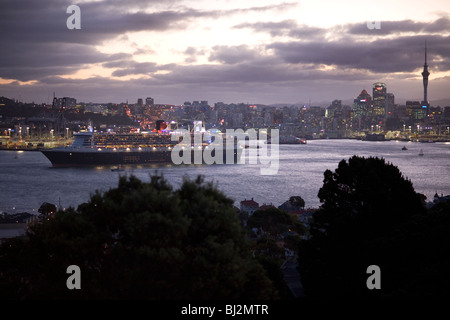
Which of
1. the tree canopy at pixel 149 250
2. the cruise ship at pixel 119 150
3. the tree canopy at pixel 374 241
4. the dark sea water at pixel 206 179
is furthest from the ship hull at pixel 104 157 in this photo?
the tree canopy at pixel 149 250

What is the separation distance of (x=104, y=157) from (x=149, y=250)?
4630cm

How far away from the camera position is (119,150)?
51875 mm

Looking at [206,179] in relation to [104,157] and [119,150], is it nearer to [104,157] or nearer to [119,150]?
[104,157]

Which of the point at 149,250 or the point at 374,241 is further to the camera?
the point at 374,241

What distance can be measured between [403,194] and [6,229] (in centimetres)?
1404

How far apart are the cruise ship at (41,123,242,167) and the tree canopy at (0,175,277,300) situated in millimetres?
43952

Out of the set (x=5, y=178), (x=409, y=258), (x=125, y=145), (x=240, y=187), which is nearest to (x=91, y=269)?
(x=409, y=258)

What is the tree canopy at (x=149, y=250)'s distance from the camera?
529 centimetres

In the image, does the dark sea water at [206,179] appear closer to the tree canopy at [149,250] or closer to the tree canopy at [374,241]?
the tree canopy at [374,241]

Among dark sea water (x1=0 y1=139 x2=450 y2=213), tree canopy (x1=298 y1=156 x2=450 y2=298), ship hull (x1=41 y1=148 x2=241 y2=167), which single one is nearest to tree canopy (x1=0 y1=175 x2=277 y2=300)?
tree canopy (x1=298 y1=156 x2=450 y2=298)

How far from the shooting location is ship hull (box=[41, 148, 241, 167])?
47688 millimetres

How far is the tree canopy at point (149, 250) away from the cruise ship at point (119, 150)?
43952 mm

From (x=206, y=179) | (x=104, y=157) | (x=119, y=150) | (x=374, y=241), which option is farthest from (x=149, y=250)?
(x=119, y=150)

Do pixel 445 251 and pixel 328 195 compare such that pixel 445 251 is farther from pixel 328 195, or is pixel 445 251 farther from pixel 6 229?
pixel 6 229
